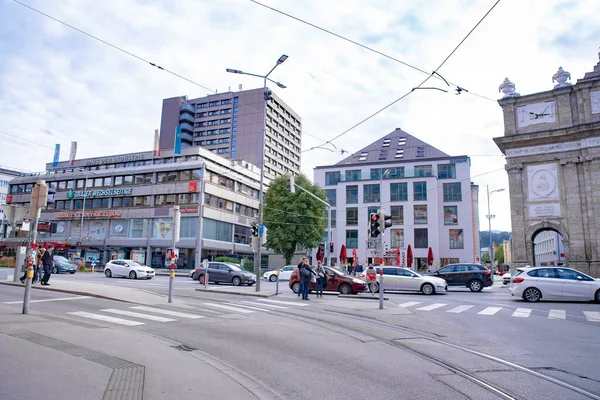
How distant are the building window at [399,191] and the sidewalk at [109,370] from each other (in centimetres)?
5443

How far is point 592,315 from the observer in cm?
1351

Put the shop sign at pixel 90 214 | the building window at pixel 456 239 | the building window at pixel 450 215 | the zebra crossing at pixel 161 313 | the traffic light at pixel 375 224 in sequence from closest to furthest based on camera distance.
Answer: the zebra crossing at pixel 161 313 → the traffic light at pixel 375 224 → the building window at pixel 456 239 → the shop sign at pixel 90 214 → the building window at pixel 450 215

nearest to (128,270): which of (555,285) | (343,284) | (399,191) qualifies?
(343,284)

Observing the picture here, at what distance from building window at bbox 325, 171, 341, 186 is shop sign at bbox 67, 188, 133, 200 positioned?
27.9m

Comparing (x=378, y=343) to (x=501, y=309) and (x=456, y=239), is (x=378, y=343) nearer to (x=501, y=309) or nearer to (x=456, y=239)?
(x=501, y=309)

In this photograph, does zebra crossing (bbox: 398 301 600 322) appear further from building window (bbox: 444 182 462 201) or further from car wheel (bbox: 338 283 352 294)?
building window (bbox: 444 182 462 201)

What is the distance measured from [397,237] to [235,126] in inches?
1735

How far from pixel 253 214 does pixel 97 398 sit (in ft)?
202

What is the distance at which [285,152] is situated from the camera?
315 ft

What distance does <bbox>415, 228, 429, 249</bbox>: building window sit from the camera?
2258 inches

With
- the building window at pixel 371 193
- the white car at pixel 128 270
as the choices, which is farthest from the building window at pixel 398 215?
the white car at pixel 128 270

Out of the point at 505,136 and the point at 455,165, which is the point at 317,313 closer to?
the point at 505,136

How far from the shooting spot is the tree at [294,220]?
4791 cm

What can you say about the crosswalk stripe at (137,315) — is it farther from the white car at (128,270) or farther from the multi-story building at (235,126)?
the multi-story building at (235,126)
